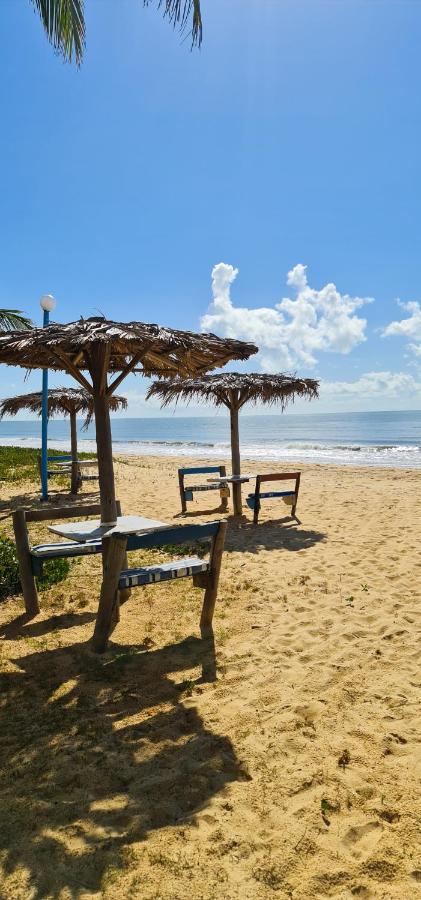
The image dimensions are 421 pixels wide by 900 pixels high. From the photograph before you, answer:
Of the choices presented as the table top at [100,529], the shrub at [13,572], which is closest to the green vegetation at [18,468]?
the shrub at [13,572]

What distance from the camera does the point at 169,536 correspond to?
3.90 m

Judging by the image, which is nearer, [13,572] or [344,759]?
[344,759]

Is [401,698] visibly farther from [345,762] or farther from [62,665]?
[62,665]

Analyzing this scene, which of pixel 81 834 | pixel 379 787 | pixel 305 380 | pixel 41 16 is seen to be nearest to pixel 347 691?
pixel 379 787

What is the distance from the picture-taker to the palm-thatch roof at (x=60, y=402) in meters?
13.9

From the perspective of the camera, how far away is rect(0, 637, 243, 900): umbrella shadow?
207 centimetres

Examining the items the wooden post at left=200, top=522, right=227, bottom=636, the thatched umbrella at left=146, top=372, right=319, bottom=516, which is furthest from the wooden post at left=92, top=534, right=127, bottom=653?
the thatched umbrella at left=146, top=372, right=319, bottom=516

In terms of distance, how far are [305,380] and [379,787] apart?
905cm

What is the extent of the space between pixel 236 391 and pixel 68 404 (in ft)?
21.0

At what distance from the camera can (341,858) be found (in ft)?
6.75

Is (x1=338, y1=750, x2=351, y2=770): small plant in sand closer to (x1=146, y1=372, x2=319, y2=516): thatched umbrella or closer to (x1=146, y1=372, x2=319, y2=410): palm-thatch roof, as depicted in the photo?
(x1=146, y1=372, x2=319, y2=516): thatched umbrella

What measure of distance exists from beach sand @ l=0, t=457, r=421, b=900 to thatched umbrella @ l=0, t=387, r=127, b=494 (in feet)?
28.6

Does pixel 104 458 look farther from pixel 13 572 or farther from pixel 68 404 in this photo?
pixel 68 404

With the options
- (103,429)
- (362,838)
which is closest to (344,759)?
(362,838)
